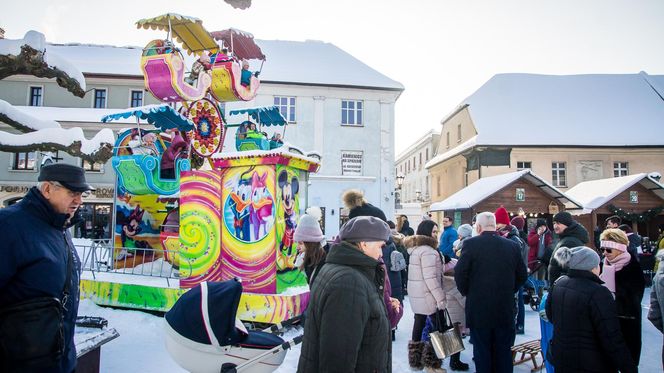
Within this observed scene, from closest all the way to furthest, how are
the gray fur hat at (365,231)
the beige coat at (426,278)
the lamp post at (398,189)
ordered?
the gray fur hat at (365,231) < the beige coat at (426,278) < the lamp post at (398,189)

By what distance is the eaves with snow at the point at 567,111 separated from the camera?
24922 millimetres

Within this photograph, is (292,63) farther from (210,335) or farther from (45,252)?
(45,252)

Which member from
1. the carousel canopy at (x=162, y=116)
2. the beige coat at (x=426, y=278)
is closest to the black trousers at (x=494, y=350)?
the beige coat at (x=426, y=278)

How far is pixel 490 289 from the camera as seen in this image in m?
4.67

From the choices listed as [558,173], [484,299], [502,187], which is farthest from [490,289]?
[558,173]

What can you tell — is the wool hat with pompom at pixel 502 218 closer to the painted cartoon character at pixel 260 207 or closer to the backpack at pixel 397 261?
the backpack at pixel 397 261

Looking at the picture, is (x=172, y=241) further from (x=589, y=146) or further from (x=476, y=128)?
(x=589, y=146)

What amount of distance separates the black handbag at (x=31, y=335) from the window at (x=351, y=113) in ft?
74.7

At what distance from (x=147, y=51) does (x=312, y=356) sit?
21.6 feet

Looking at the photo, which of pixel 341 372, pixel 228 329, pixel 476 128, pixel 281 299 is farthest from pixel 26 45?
pixel 476 128

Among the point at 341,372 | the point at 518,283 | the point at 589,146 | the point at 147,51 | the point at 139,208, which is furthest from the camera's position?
the point at 589,146

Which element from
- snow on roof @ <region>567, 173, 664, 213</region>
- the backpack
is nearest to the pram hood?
the backpack

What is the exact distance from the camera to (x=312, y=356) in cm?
255

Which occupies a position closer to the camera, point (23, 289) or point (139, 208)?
point (23, 289)
